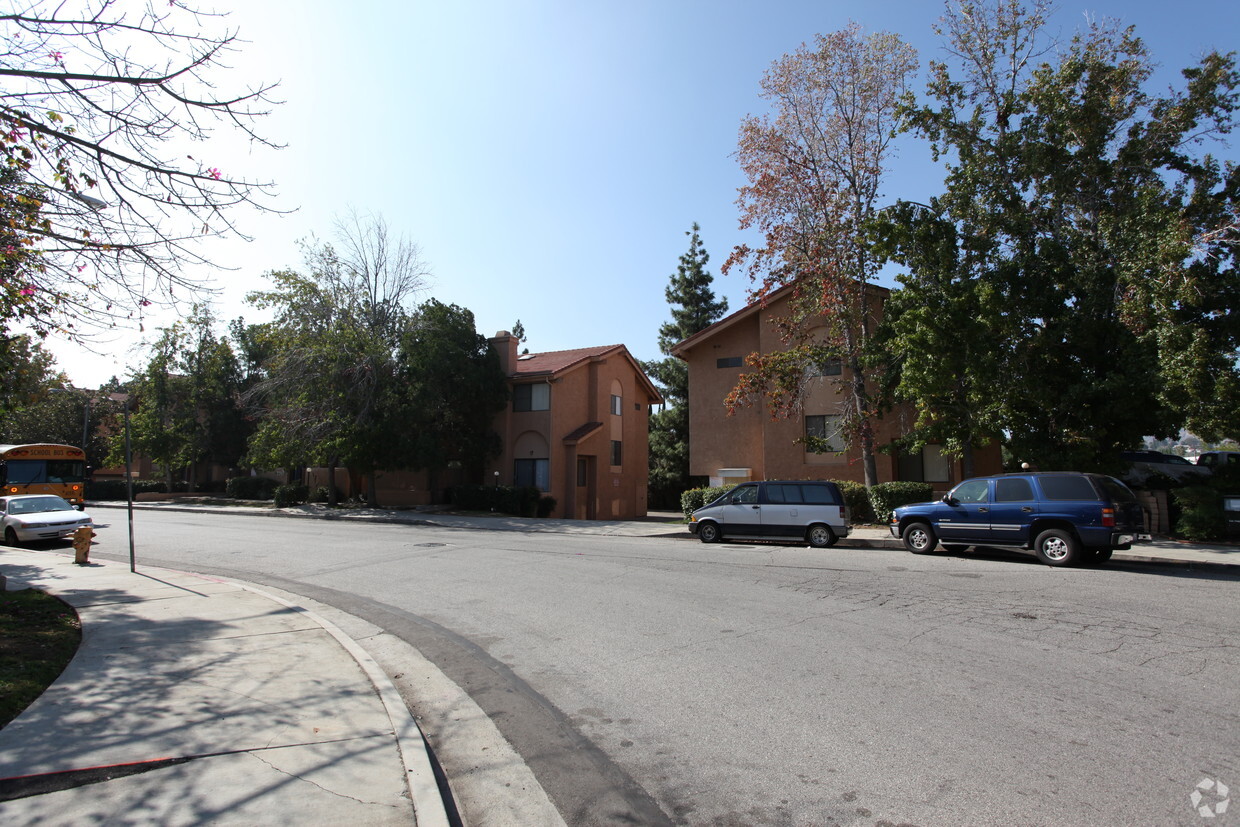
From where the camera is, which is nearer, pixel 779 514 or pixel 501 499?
pixel 779 514

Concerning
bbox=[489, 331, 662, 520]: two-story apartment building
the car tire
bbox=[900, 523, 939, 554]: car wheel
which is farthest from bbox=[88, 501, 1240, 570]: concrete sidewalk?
bbox=[489, 331, 662, 520]: two-story apartment building

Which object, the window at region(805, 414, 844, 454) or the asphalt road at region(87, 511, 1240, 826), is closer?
the asphalt road at region(87, 511, 1240, 826)

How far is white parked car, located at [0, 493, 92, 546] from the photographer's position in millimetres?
18641

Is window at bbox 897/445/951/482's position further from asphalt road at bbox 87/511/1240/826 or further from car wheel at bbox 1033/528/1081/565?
asphalt road at bbox 87/511/1240/826

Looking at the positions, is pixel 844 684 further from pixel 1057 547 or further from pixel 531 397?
pixel 531 397

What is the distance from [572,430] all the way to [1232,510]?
23504mm

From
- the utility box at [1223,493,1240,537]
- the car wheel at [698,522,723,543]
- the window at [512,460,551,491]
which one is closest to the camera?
the utility box at [1223,493,1240,537]

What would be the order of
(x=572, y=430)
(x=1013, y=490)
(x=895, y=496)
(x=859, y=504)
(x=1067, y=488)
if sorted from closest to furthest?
(x=1067, y=488)
(x=1013, y=490)
(x=895, y=496)
(x=859, y=504)
(x=572, y=430)

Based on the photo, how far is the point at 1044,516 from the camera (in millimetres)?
13414

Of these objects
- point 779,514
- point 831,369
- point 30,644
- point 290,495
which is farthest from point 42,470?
point 831,369

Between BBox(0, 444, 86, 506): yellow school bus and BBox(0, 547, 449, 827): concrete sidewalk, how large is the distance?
75.6 ft

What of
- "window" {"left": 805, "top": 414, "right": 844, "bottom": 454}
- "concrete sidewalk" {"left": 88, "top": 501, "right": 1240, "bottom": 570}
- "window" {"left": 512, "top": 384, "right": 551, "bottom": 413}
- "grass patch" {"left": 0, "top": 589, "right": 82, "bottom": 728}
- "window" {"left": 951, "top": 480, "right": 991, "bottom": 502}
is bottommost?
"concrete sidewalk" {"left": 88, "top": 501, "right": 1240, "bottom": 570}

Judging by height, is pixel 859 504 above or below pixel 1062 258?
below

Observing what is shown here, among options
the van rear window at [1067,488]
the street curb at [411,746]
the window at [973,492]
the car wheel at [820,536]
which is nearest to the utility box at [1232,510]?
Result: the van rear window at [1067,488]
